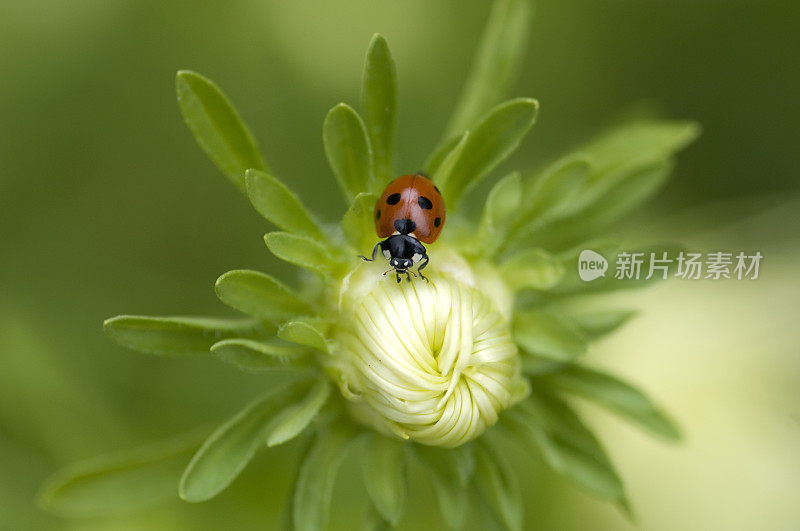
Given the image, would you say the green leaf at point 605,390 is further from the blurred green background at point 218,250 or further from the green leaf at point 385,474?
the blurred green background at point 218,250

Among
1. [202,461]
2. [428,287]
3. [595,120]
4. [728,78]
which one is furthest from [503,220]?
[728,78]

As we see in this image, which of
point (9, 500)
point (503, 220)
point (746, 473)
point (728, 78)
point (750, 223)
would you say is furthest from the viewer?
point (728, 78)

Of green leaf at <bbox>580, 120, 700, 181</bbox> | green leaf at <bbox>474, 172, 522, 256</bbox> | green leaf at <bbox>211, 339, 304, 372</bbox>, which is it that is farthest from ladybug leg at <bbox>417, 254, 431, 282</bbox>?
green leaf at <bbox>580, 120, 700, 181</bbox>

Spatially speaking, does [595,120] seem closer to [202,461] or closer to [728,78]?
[728,78]

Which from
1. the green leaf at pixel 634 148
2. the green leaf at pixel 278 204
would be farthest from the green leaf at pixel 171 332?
the green leaf at pixel 634 148

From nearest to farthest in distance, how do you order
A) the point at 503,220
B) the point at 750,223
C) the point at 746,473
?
1. the point at 503,220
2. the point at 746,473
3. the point at 750,223

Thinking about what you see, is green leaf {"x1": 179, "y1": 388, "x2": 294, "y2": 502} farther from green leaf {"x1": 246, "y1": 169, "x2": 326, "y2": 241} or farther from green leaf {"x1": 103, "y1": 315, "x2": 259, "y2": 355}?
green leaf {"x1": 246, "y1": 169, "x2": 326, "y2": 241}

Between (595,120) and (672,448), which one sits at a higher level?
(595,120)

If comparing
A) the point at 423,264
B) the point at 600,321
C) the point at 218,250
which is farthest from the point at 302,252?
the point at 218,250
